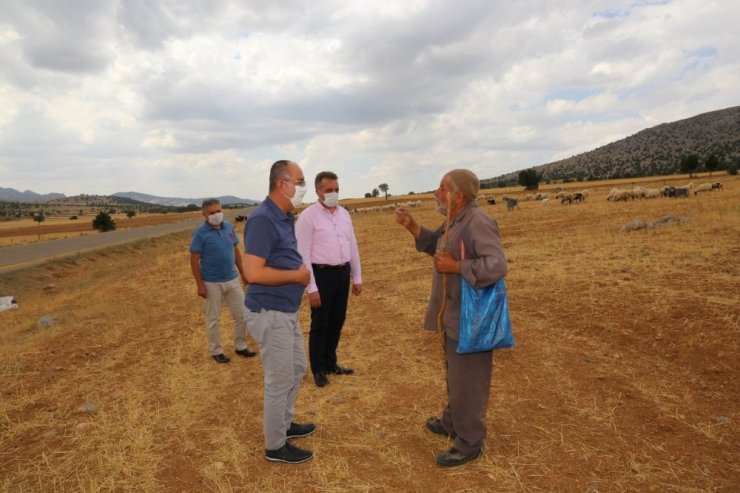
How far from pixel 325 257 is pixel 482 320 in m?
2.28

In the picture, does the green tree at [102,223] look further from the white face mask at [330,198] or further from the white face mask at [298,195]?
the white face mask at [298,195]

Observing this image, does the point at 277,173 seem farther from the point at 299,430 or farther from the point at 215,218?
the point at 215,218

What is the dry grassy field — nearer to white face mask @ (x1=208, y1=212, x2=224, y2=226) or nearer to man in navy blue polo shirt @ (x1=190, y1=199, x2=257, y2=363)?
man in navy blue polo shirt @ (x1=190, y1=199, x2=257, y2=363)

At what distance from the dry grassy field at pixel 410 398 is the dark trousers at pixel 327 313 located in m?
0.41

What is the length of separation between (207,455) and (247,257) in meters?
1.89

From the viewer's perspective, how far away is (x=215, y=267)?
5.94 meters

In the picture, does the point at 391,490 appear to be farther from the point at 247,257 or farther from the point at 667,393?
the point at 667,393

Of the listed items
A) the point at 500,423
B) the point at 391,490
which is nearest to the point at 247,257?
the point at 391,490

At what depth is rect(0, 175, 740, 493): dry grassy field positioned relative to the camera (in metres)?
3.48

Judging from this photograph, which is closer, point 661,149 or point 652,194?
point 652,194

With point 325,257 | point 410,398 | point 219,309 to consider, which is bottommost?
point 410,398

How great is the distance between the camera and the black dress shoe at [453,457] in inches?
137

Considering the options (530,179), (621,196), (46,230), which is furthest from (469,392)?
(530,179)

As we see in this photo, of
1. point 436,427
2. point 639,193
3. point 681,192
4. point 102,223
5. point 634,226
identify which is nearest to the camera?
point 436,427
